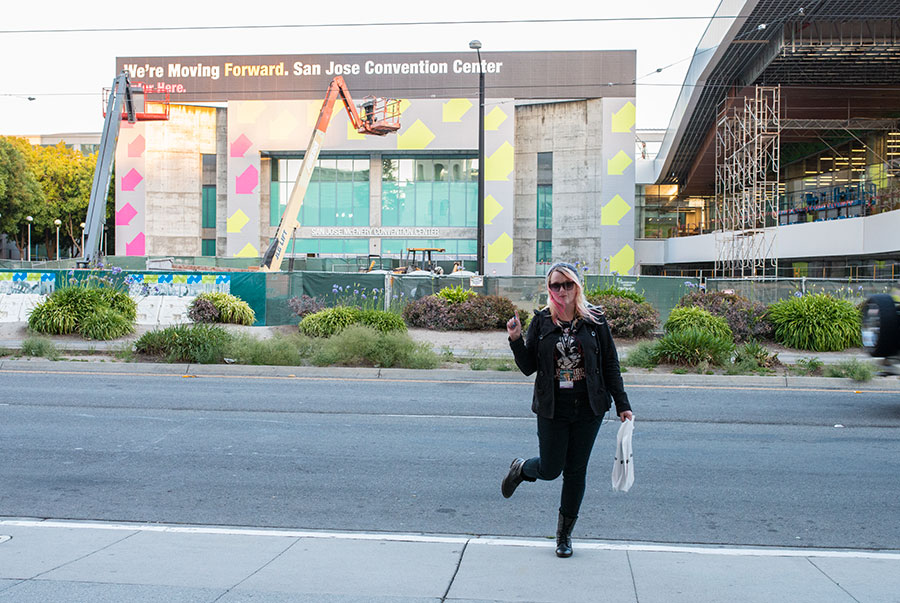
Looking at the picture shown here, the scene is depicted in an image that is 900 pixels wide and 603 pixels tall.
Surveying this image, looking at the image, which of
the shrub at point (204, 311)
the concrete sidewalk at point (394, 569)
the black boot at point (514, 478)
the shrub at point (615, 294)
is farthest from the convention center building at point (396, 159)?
the concrete sidewalk at point (394, 569)

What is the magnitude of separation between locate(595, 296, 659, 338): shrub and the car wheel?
8979 millimetres

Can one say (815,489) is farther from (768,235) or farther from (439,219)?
(439,219)

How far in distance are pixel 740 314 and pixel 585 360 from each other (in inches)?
591

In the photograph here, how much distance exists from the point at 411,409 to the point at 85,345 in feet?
31.8

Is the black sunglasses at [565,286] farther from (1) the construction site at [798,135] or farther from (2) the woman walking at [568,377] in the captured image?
(1) the construction site at [798,135]

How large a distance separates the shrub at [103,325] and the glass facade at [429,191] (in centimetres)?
3065

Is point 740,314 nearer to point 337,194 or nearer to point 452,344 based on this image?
point 452,344

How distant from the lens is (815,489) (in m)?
6.98

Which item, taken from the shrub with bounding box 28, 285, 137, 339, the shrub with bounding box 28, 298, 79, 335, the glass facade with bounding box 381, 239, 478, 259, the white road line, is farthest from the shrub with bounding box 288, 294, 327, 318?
the glass facade with bounding box 381, 239, 478, 259

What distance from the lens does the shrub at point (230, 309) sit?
2033 cm

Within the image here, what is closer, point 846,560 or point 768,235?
point 846,560

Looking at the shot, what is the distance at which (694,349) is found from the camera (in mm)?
15164

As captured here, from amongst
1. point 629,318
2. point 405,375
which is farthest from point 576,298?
point 629,318

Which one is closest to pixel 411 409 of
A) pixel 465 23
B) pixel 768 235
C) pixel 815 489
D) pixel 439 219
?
pixel 815 489
